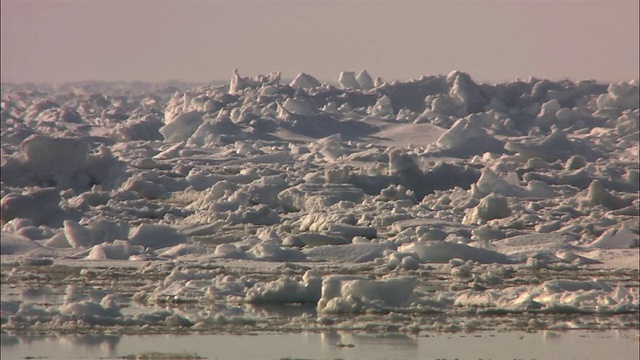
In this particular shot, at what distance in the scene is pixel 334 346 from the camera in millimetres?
11453

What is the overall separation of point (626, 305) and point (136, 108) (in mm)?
44354

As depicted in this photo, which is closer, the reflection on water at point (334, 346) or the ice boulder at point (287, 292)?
the reflection on water at point (334, 346)

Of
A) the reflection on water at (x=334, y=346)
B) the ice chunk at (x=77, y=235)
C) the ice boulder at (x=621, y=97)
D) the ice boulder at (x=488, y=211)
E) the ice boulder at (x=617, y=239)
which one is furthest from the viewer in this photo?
the ice boulder at (x=621, y=97)

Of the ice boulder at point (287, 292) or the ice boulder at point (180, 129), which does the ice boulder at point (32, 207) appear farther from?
the ice boulder at point (180, 129)

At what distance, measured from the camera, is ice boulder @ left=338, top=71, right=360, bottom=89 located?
162 feet

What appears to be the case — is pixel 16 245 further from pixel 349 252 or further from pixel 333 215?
pixel 333 215

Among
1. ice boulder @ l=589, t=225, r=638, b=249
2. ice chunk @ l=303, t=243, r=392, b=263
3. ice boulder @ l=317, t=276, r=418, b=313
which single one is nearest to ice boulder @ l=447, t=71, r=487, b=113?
ice boulder @ l=589, t=225, r=638, b=249

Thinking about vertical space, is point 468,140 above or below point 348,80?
below

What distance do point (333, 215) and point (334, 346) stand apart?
10.2 m

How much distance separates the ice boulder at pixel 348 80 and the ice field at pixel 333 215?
333 cm

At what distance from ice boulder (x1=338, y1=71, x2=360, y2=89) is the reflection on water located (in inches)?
1473

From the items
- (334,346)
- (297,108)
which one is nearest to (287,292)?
(334,346)

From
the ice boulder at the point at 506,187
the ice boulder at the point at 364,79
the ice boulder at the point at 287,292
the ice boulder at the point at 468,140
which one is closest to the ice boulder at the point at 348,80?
the ice boulder at the point at 364,79

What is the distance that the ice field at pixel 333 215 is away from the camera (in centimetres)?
1332
